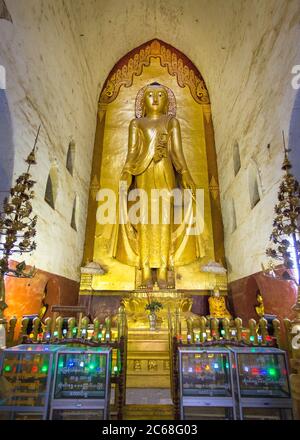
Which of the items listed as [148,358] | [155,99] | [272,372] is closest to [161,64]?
[155,99]

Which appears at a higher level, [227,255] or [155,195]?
[155,195]

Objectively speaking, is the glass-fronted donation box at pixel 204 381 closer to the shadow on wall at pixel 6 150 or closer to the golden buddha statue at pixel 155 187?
the shadow on wall at pixel 6 150

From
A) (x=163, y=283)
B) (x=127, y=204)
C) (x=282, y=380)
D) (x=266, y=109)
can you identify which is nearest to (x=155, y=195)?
(x=127, y=204)

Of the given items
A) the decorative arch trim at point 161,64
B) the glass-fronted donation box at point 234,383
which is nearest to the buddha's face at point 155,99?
the decorative arch trim at point 161,64

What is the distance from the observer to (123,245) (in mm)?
6293

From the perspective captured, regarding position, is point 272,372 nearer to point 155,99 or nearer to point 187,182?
point 187,182

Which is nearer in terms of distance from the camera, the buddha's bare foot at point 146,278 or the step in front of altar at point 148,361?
the step in front of altar at point 148,361

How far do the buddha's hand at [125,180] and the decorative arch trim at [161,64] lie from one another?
3213 millimetres

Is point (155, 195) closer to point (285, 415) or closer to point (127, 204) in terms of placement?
point (127, 204)

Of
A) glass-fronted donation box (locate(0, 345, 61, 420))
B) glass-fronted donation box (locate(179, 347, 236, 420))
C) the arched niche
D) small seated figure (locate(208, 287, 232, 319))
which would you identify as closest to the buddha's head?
the arched niche

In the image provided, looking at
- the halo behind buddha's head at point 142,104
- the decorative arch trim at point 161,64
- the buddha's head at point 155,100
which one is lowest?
the buddha's head at point 155,100

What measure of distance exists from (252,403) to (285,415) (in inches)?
11.6

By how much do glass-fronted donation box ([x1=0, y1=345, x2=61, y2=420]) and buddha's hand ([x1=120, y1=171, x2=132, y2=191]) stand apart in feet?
14.9

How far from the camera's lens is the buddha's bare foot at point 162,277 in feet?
18.4
